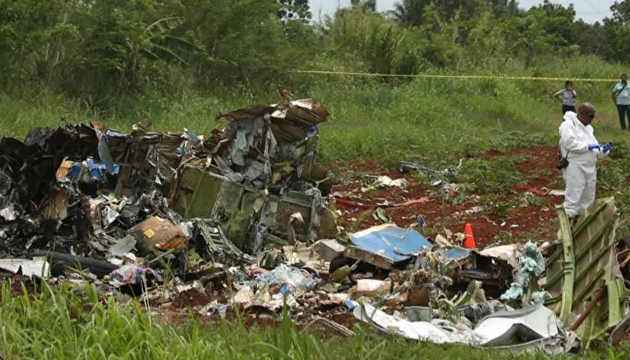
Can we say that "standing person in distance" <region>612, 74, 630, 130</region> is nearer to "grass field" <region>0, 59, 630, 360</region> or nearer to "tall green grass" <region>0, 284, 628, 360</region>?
"grass field" <region>0, 59, 630, 360</region>

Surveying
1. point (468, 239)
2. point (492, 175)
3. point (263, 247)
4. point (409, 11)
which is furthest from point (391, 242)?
point (409, 11)

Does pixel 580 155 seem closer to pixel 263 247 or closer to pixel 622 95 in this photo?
pixel 263 247

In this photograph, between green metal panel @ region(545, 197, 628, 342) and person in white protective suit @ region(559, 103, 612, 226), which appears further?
person in white protective suit @ region(559, 103, 612, 226)

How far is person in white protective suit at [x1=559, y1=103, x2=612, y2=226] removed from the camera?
1077 cm

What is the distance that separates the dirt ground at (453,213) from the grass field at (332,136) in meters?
1.05

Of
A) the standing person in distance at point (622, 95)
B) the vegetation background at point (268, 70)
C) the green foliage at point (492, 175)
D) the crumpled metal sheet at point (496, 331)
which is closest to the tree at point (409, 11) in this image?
the vegetation background at point (268, 70)

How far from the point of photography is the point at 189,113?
18.9 m

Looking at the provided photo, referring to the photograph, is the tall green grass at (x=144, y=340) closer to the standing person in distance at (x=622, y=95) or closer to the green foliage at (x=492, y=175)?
the green foliage at (x=492, y=175)

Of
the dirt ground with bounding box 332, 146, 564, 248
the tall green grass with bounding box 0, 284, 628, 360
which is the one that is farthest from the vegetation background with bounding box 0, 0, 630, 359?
the dirt ground with bounding box 332, 146, 564, 248

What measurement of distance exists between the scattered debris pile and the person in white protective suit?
6.15 feet

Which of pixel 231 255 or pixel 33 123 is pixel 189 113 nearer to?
pixel 33 123

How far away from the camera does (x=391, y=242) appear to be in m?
9.60

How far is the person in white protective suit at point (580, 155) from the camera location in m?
10.8

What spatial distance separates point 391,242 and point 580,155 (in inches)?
109
